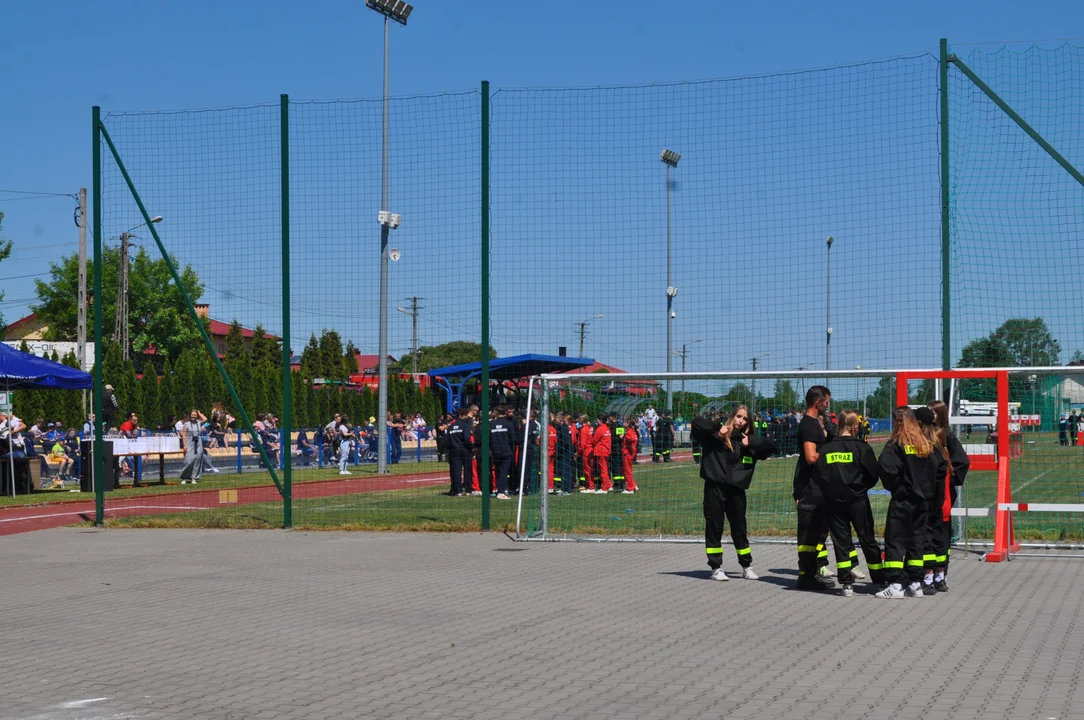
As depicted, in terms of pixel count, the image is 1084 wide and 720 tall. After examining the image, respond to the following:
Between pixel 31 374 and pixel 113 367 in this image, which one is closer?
pixel 31 374

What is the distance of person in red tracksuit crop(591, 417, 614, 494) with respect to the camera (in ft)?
63.8

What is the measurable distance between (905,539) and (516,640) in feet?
12.7

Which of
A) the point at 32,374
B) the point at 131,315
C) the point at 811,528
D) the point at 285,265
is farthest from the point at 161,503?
the point at 131,315

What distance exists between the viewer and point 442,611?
32.1 ft

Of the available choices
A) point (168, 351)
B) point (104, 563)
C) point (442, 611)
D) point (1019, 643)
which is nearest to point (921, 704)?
point (1019, 643)

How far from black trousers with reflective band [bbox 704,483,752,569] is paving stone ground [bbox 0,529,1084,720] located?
1.33 feet

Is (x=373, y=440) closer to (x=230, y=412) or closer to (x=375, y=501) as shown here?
(x=230, y=412)

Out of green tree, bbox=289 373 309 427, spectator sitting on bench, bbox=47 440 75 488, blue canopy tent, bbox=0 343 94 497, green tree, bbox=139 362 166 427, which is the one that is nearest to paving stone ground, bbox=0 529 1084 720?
blue canopy tent, bbox=0 343 94 497

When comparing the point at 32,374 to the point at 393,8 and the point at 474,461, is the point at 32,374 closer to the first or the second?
the point at 474,461

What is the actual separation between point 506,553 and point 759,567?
2.80 m

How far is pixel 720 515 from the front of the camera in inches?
452

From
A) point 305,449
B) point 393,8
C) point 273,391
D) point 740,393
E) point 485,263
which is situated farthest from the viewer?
point 273,391

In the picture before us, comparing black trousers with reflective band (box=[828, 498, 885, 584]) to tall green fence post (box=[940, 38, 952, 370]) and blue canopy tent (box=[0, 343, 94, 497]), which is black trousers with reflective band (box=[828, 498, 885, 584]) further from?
blue canopy tent (box=[0, 343, 94, 497])

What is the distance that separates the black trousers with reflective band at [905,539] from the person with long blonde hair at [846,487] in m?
0.22
